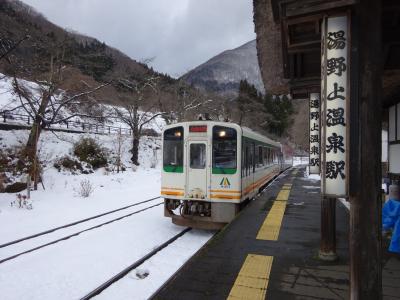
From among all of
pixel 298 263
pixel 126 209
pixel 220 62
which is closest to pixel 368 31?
pixel 298 263

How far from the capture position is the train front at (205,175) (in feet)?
28.3

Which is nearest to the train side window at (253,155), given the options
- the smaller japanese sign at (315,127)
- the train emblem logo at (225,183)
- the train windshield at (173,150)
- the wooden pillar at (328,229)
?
the train emblem logo at (225,183)

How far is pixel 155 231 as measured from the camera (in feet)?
29.5

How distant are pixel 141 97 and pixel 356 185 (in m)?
23.2

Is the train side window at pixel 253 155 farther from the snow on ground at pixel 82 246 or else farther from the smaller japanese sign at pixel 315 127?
the smaller japanese sign at pixel 315 127

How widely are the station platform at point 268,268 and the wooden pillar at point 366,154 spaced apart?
1404 millimetres

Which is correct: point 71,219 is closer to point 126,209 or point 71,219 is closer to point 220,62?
point 126,209

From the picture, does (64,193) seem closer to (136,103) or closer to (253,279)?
(136,103)

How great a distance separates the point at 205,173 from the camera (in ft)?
28.7

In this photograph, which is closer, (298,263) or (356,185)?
(356,185)

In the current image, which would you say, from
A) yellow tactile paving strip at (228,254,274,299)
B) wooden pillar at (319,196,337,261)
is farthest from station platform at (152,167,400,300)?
wooden pillar at (319,196,337,261)

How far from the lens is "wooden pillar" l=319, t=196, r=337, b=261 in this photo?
540 cm

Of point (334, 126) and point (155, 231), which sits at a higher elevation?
point (334, 126)

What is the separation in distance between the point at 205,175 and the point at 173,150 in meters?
1.17
